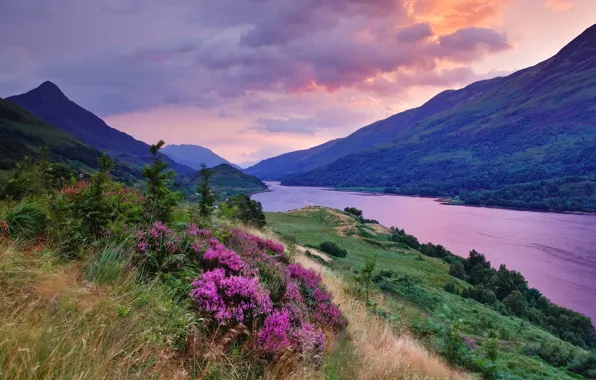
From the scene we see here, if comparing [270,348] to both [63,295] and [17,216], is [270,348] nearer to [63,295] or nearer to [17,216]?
[63,295]

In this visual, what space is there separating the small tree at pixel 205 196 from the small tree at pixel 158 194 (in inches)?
139

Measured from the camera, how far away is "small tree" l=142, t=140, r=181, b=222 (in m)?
6.77

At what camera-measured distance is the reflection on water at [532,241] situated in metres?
51.2

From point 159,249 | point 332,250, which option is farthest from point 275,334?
point 332,250

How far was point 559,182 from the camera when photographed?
168 meters

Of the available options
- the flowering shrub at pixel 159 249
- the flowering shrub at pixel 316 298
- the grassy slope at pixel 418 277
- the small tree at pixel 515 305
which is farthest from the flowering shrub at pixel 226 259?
the small tree at pixel 515 305

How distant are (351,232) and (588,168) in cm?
20569

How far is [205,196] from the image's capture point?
11.5m

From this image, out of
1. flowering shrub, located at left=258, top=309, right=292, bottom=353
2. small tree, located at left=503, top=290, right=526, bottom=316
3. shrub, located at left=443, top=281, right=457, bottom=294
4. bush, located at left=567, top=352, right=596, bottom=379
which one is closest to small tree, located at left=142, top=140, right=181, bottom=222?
flowering shrub, located at left=258, top=309, right=292, bottom=353

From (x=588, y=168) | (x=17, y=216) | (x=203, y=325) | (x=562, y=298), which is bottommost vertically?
(x=562, y=298)

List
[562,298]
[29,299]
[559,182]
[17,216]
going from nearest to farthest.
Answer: [29,299] < [17,216] < [562,298] < [559,182]

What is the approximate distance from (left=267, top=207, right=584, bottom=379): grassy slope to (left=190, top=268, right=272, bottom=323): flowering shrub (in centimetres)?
764

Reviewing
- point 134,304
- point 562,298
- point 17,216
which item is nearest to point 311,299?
point 134,304

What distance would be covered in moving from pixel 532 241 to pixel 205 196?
286 ft
